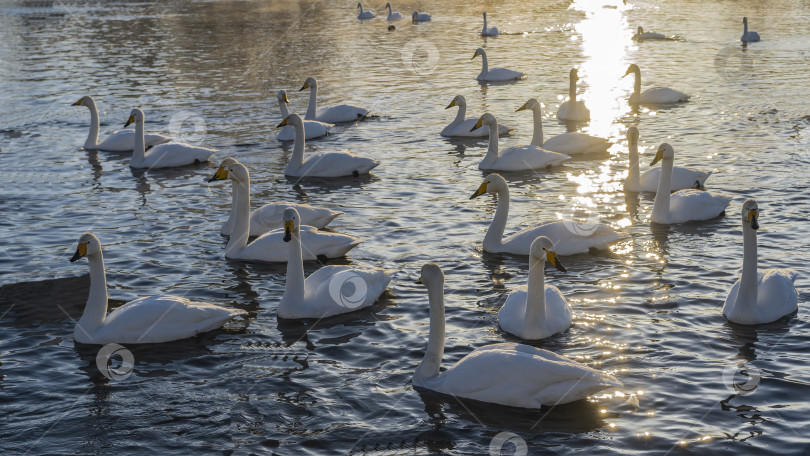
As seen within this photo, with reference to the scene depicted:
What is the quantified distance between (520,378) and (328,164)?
10.6m

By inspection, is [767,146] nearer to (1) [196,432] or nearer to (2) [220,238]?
(2) [220,238]

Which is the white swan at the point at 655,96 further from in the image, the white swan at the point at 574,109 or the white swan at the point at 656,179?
the white swan at the point at 656,179

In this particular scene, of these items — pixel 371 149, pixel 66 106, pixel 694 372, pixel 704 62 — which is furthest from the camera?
pixel 704 62

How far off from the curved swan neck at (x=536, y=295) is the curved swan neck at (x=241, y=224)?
506cm

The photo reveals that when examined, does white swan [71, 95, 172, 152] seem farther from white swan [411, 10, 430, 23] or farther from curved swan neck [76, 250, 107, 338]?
white swan [411, 10, 430, 23]

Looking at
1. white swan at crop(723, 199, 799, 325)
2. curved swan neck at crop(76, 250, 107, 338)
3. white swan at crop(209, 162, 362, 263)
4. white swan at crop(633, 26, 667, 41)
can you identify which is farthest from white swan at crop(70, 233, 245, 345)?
white swan at crop(633, 26, 667, 41)

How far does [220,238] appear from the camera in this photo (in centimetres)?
1512

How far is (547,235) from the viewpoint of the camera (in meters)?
13.5

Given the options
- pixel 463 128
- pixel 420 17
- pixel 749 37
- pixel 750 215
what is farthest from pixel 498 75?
pixel 420 17

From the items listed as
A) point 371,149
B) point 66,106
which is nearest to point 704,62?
point 371,149

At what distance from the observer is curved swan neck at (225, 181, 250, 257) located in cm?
1403

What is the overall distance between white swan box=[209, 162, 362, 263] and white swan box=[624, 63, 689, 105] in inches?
538

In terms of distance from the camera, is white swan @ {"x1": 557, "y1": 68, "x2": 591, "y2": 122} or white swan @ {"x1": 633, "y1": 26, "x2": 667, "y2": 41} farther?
white swan @ {"x1": 633, "y1": 26, "x2": 667, "y2": 41}

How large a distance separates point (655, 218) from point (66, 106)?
1808cm
